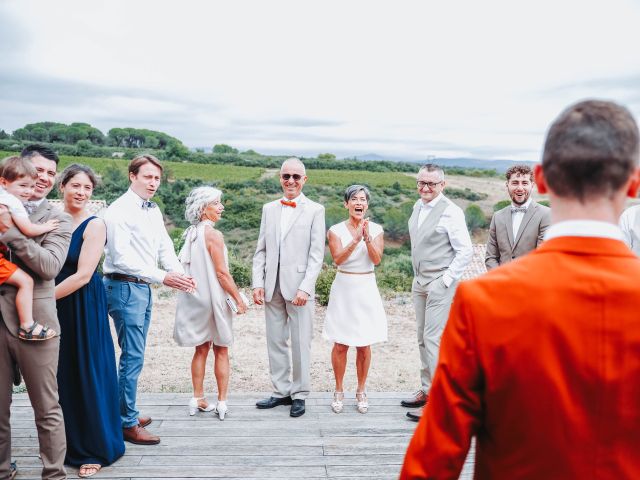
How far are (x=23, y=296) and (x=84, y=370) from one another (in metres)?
0.72

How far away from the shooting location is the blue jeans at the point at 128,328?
3561 mm

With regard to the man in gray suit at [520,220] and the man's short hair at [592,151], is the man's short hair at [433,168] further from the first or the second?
the man's short hair at [592,151]

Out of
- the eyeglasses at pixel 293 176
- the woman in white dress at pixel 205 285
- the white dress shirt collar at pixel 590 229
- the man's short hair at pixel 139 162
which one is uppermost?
the man's short hair at pixel 139 162

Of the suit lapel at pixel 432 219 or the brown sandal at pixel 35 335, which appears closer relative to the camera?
the brown sandal at pixel 35 335

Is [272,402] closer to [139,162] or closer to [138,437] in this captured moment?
[138,437]

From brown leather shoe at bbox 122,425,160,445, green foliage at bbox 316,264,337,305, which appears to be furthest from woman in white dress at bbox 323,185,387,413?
green foliage at bbox 316,264,337,305

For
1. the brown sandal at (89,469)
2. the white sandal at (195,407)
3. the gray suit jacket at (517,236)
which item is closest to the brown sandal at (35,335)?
the brown sandal at (89,469)

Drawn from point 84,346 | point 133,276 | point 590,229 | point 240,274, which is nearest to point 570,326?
point 590,229

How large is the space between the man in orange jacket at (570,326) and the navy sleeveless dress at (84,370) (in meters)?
2.68

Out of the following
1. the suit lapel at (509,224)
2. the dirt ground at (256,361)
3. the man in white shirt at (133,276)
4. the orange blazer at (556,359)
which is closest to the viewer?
the orange blazer at (556,359)

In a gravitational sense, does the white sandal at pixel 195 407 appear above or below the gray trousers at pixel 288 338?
below

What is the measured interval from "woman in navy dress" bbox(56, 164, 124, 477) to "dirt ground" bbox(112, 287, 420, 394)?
9.04 ft

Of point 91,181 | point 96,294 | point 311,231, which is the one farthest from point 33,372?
point 311,231

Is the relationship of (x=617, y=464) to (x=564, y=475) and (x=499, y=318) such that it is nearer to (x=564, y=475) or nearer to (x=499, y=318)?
(x=564, y=475)
